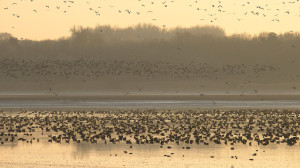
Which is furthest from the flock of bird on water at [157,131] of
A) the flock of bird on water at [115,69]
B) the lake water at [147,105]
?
the flock of bird on water at [115,69]

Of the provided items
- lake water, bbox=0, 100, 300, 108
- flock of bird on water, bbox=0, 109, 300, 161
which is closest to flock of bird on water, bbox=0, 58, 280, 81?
lake water, bbox=0, 100, 300, 108

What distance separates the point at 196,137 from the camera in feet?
107

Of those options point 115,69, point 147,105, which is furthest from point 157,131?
point 115,69

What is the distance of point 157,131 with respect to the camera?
3538 cm

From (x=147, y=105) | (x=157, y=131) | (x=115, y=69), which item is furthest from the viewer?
(x=115, y=69)

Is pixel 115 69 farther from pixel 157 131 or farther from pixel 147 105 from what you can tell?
pixel 157 131

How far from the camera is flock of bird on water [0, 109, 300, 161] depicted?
31733mm

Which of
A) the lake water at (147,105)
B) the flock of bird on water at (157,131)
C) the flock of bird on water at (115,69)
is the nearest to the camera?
the flock of bird on water at (157,131)

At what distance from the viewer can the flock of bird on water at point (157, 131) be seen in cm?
3173

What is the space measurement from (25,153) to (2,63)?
330 ft

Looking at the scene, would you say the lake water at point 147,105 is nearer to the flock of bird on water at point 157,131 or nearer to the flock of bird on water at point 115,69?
the flock of bird on water at point 157,131

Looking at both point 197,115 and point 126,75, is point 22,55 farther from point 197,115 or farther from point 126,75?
point 197,115

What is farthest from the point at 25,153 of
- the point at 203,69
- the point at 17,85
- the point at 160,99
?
the point at 203,69

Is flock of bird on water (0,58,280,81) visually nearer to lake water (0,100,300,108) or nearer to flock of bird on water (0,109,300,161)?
lake water (0,100,300,108)
